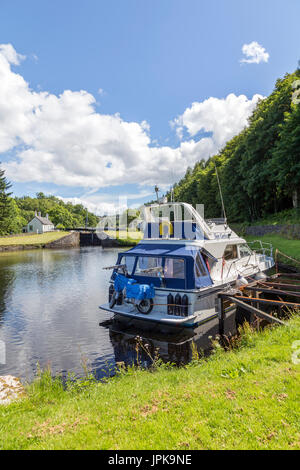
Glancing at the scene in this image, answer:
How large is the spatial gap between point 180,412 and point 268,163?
128 feet

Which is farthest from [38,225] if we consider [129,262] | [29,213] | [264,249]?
[129,262]

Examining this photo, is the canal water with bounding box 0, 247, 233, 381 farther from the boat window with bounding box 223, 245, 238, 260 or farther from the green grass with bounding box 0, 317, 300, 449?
the boat window with bounding box 223, 245, 238, 260

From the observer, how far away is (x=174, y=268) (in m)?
12.8

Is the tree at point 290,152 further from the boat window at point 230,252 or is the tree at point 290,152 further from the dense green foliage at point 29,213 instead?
the dense green foliage at point 29,213

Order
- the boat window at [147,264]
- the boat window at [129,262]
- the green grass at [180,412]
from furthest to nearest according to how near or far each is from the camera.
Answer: the boat window at [129,262] → the boat window at [147,264] → the green grass at [180,412]

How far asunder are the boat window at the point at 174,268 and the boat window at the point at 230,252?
460 cm

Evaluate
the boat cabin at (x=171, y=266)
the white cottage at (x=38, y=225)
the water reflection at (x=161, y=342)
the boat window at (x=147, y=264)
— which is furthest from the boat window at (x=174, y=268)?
the white cottage at (x=38, y=225)

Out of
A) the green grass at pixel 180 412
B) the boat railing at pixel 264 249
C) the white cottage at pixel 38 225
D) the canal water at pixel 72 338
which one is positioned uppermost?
the white cottage at pixel 38 225

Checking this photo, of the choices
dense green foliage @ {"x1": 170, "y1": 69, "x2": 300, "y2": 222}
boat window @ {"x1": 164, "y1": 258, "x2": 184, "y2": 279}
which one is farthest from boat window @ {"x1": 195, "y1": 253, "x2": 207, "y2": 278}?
dense green foliage @ {"x1": 170, "y1": 69, "x2": 300, "y2": 222}

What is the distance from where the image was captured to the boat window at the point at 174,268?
12656mm

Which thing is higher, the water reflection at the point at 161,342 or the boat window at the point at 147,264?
the boat window at the point at 147,264

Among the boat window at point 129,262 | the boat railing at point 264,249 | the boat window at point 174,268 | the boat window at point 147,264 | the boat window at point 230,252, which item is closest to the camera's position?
the boat window at point 174,268

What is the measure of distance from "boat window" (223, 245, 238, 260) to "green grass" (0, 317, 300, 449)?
9573 millimetres
